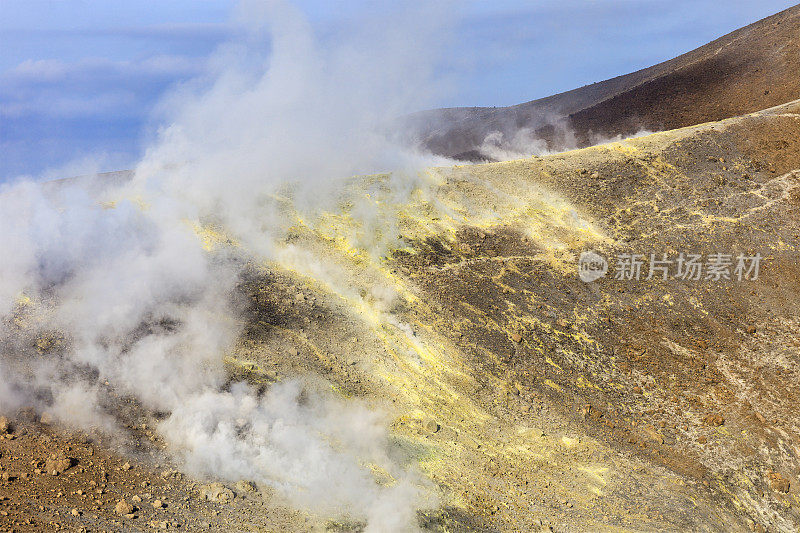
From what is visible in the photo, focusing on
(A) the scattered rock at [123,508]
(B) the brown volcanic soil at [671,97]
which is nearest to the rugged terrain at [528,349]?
(A) the scattered rock at [123,508]

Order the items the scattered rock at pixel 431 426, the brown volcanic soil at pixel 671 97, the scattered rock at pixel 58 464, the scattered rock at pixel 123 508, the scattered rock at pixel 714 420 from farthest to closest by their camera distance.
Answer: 1. the brown volcanic soil at pixel 671 97
2. the scattered rock at pixel 714 420
3. the scattered rock at pixel 431 426
4. the scattered rock at pixel 58 464
5. the scattered rock at pixel 123 508

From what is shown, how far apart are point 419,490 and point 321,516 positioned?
206cm

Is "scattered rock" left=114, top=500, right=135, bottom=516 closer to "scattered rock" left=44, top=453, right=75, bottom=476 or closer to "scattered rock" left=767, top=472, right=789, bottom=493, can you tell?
"scattered rock" left=44, top=453, right=75, bottom=476

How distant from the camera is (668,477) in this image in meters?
13.2

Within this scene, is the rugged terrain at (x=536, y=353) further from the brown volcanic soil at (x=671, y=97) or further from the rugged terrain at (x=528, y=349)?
the brown volcanic soil at (x=671, y=97)

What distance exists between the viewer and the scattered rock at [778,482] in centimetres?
1334

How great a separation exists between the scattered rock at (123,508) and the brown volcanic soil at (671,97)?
3458cm

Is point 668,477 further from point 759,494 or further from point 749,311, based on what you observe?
point 749,311

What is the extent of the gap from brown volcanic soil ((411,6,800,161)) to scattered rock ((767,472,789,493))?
24.8m

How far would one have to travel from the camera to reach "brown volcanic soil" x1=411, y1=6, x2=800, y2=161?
115ft

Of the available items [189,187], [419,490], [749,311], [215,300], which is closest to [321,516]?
[419,490]

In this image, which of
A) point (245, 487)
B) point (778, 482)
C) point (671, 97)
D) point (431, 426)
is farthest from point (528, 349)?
point (671, 97)

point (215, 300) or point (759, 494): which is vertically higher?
point (215, 300)

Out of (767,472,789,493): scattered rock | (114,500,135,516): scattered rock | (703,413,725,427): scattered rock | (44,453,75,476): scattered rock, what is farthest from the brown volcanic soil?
(44,453,75,476): scattered rock
